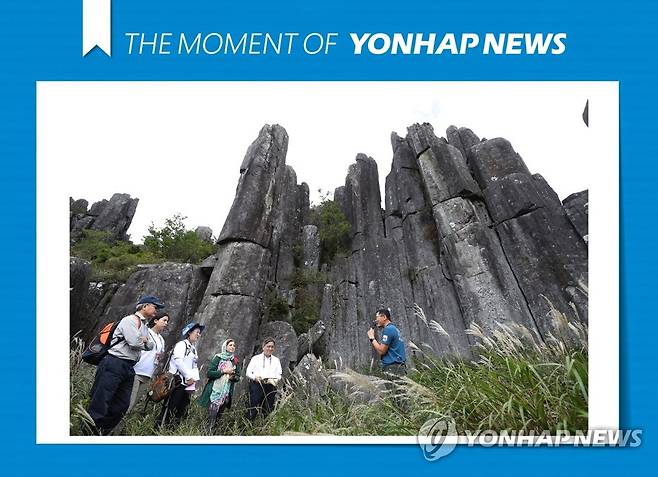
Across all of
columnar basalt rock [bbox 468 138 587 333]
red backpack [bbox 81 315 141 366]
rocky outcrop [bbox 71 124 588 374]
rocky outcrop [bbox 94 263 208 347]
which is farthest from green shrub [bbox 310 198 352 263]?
red backpack [bbox 81 315 141 366]

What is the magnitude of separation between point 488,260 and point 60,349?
11302 millimetres

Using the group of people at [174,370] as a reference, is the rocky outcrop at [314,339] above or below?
below

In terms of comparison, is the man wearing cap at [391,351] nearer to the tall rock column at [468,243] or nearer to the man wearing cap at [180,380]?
the man wearing cap at [180,380]

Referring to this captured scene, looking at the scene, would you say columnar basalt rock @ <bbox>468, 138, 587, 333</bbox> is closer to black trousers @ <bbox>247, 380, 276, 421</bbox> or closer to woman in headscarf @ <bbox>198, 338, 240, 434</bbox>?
black trousers @ <bbox>247, 380, 276, 421</bbox>

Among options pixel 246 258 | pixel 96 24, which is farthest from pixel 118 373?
pixel 246 258

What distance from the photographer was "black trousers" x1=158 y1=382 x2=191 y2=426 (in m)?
5.25

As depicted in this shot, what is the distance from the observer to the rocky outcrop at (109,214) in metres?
24.9

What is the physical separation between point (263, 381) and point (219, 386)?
595 millimetres

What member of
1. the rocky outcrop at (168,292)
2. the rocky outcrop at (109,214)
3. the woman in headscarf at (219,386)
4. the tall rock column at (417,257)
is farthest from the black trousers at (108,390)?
the rocky outcrop at (109,214)

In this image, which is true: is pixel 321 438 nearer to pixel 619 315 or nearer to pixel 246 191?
pixel 619 315

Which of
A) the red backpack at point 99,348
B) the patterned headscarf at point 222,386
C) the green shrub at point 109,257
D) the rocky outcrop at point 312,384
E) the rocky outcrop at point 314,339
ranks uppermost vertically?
the green shrub at point 109,257

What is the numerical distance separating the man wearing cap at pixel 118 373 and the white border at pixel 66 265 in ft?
1.18

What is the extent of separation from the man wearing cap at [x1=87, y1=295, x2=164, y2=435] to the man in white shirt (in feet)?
5.39

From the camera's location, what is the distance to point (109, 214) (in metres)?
26.2
